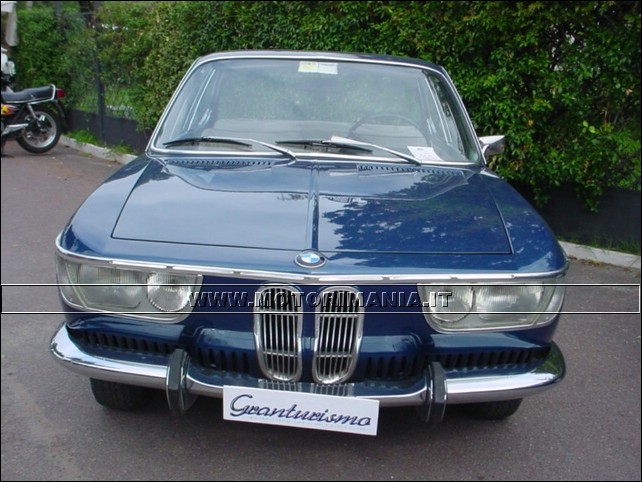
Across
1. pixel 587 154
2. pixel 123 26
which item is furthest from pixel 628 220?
pixel 123 26

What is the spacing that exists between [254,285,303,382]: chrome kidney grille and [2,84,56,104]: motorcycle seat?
8792 mm

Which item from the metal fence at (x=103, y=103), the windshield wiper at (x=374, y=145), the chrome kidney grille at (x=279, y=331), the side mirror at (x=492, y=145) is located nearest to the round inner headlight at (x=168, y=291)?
the chrome kidney grille at (x=279, y=331)

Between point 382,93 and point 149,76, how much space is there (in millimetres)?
6034

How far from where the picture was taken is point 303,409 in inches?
87.8

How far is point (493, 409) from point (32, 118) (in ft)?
29.8

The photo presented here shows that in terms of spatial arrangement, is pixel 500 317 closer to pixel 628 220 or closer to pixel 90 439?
pixel 90 439

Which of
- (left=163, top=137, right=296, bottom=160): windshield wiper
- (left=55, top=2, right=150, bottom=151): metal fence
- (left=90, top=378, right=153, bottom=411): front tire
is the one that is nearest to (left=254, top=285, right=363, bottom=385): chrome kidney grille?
(left=90, top=378, right=153, bottom=411): front tire

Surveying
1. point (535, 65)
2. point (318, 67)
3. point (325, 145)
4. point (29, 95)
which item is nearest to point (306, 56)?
point (318, 67)

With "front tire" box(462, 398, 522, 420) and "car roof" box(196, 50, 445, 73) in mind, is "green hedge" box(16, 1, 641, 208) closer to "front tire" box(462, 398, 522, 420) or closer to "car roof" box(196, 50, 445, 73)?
"car roof" box(196, 50, 445, 73)

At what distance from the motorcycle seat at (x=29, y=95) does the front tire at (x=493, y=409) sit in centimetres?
891

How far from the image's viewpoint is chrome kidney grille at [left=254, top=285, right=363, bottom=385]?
2.23 m

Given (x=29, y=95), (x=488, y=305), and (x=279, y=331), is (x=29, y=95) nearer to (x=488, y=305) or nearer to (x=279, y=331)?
(x=279, y=331)

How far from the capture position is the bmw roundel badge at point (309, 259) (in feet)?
7.29

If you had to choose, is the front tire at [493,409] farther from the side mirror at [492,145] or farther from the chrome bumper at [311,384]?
the side mirror at [492,145]
